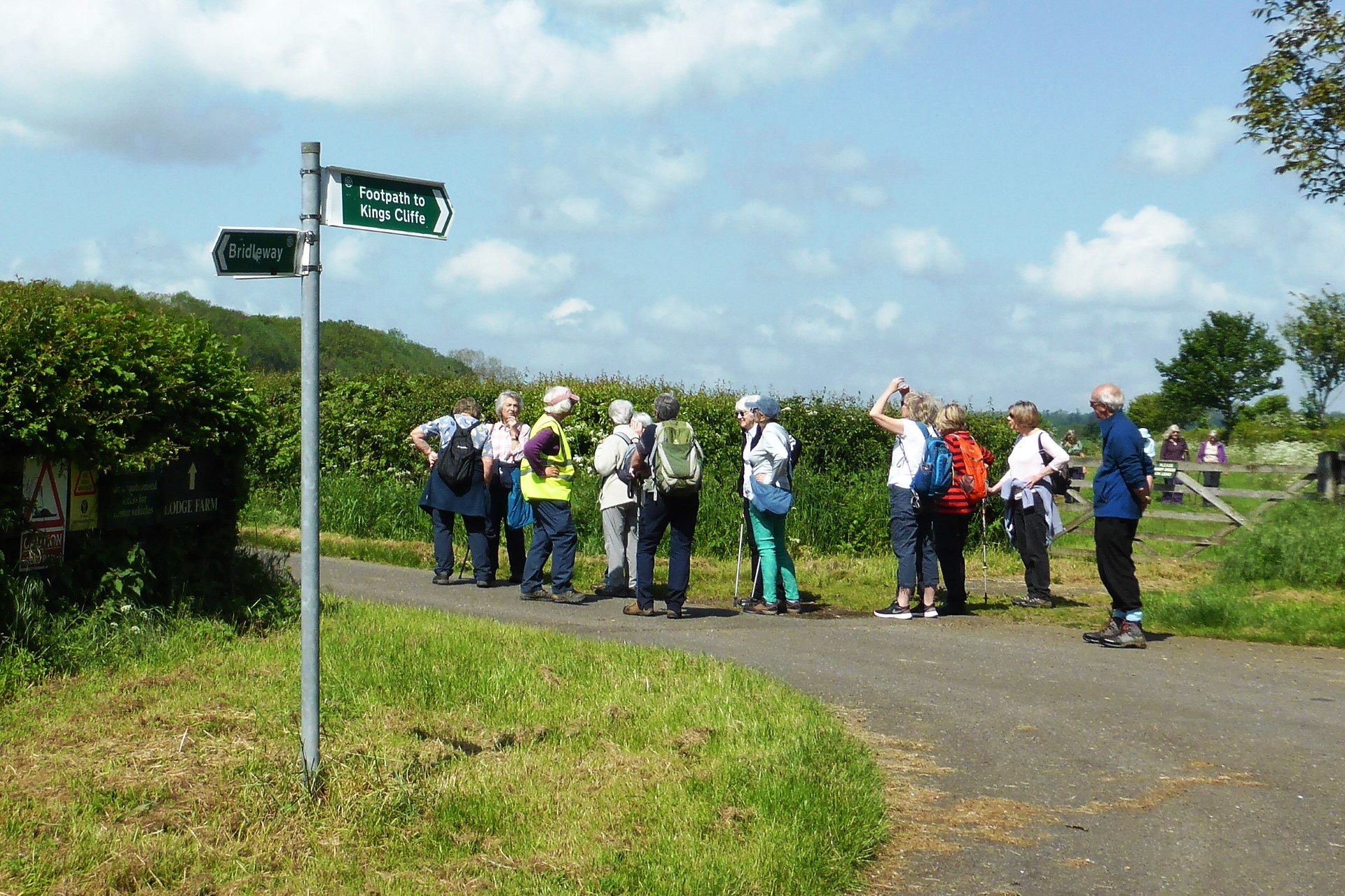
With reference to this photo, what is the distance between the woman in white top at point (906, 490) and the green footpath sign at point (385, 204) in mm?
6804

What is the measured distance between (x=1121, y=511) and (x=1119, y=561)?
1.34 ft

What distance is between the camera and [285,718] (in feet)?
20.1

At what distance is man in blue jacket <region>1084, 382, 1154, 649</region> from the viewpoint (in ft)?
33.4

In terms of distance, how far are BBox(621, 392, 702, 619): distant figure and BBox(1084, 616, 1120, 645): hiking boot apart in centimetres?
344

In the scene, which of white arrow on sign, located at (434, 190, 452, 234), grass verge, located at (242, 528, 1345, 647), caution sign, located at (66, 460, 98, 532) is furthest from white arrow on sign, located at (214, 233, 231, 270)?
grass verge, located at (242, 528, 1345, 647)

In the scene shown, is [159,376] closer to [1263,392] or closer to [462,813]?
[462,813]

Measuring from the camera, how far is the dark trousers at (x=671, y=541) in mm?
11336

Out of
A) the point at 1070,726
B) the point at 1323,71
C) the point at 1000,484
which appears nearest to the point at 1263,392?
the point at 1323,71

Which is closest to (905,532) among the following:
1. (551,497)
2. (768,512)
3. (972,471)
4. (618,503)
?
(972,471)

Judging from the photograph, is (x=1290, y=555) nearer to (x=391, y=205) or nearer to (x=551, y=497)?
(x=551, y=497)

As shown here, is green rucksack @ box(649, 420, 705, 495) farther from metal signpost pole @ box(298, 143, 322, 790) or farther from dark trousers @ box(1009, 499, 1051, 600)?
metal signpost pole @ box(298, 143, 322, 790)

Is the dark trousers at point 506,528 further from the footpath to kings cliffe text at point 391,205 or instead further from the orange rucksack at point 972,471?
the footpath to kings cliffe text at point 391,205

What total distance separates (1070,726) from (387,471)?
13.8m

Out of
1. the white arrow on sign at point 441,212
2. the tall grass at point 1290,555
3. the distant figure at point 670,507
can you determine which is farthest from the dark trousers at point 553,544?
the tall grass at point 1290,555
